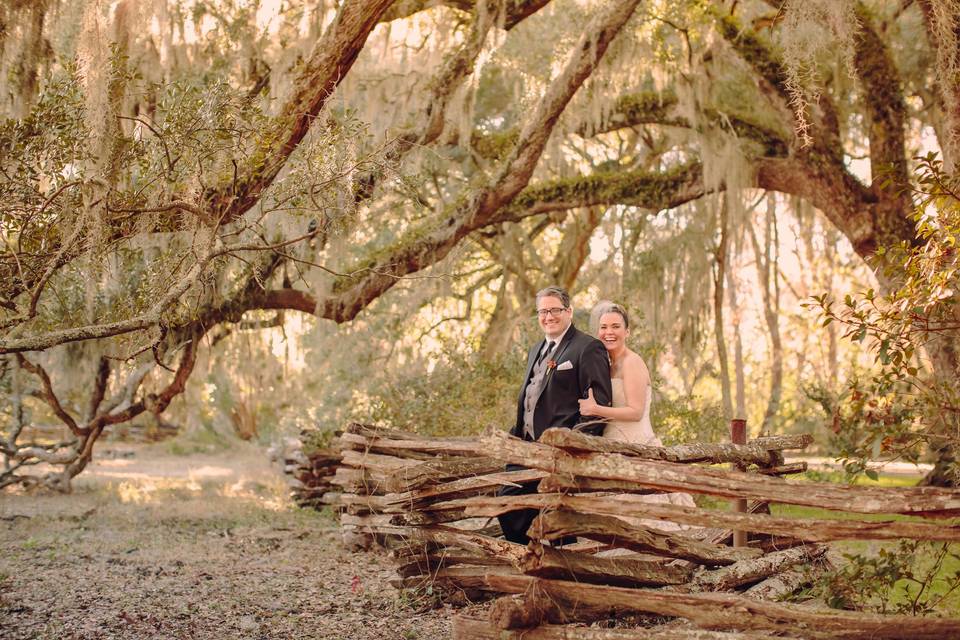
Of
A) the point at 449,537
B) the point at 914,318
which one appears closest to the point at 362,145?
the point at 449,537

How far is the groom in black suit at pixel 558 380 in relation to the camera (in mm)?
4559

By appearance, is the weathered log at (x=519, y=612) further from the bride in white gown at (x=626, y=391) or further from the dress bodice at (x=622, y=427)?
the dress bodice at (x=622, y=427)

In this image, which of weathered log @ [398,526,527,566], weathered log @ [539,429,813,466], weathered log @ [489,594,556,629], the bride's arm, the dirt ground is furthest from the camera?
weathered log @ [398,526,527,566]

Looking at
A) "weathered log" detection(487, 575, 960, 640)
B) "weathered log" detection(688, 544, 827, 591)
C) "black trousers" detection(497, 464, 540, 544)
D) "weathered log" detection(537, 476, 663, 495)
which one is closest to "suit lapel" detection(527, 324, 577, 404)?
"black trousers" detection(497, 464, 540, 544)

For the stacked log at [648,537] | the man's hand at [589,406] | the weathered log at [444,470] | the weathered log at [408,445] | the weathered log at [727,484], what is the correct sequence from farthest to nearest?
the weathered log at [408,445] < the weathered log at [444,470] < the man's hand at [589,406] < the stacked log at [648,537] < the weathered log at [727,484]

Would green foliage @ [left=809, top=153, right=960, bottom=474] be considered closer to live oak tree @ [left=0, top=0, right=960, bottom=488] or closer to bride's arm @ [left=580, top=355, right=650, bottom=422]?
live oak tree @ [left=0, top=0, right=960, bottom=488]

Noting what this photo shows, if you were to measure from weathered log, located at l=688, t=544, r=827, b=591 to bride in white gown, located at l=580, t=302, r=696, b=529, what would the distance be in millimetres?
391

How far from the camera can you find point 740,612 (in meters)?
3.62

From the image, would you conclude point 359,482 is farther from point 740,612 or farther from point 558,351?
point 740,612

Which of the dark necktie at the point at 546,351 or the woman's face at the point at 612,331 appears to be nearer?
the dark necktie at the point at 546,351

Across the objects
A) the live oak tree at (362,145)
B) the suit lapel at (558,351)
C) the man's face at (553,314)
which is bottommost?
the suit lapel at (558,351)

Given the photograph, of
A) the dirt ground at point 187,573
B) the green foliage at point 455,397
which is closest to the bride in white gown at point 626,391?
the dirt ground at point 187,573

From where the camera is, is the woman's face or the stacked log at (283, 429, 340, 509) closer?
the woman's face

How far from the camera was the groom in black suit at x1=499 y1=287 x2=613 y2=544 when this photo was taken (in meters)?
4.56
